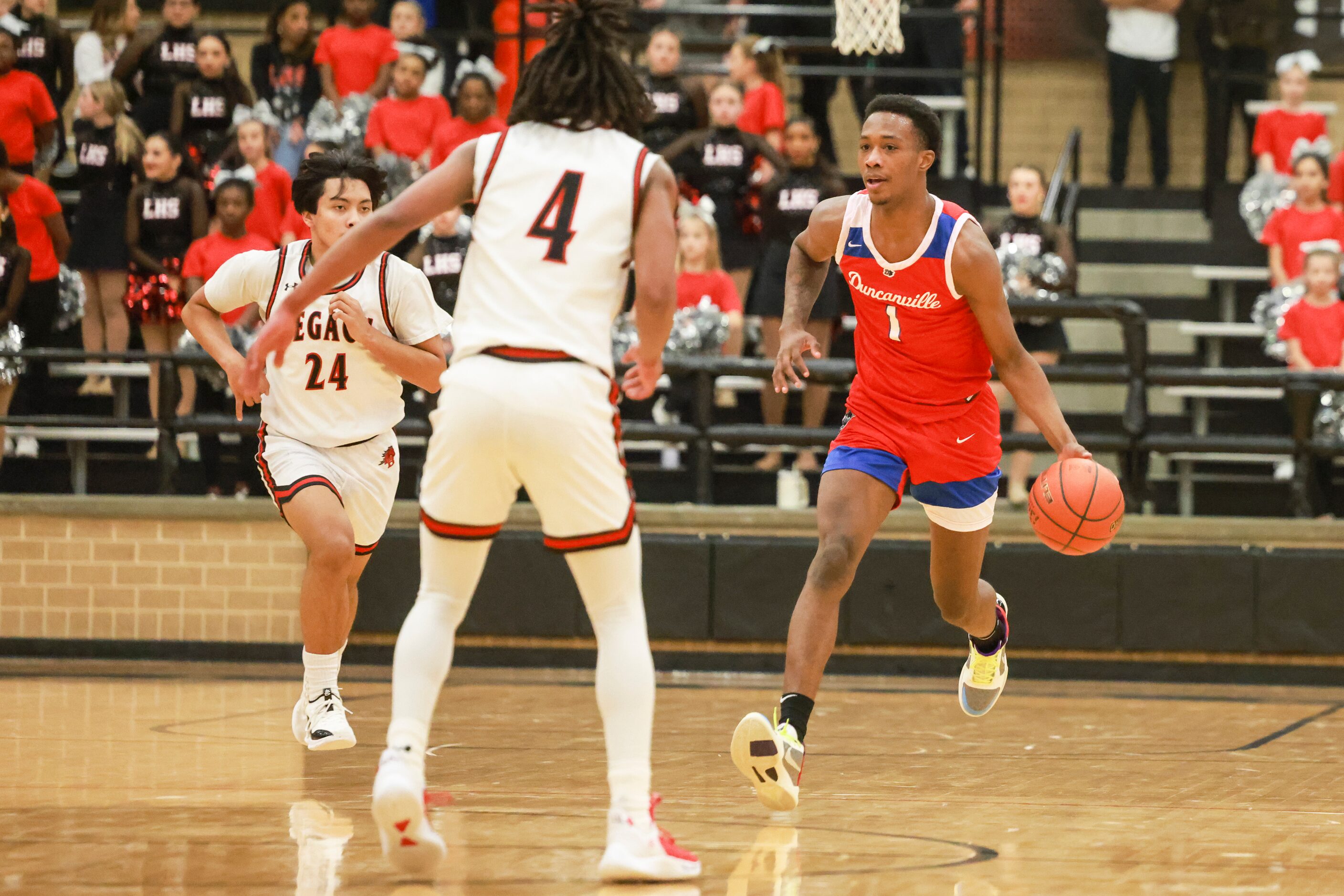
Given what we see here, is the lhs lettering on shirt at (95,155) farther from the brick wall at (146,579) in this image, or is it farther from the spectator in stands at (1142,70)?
the spectator in stands at (1142,70)

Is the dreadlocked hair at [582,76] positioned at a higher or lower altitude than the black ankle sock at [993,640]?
higher

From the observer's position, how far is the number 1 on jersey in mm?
5608

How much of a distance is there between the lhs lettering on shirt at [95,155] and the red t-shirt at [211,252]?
4.06ft

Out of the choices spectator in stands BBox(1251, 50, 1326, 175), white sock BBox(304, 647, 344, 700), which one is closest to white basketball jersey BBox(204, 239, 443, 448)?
white sock BBox(304, 647, 344, 700)

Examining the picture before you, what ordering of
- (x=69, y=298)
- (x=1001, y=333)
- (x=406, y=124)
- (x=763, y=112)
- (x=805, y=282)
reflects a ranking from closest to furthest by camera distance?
(x=1001, y=333)
(x=805, y=282)
(x=69, y=298)
(x=406, y=124)
(x=763, y=112)

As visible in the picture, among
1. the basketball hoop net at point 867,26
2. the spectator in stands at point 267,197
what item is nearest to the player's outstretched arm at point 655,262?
the spectator in stands at point 267,197

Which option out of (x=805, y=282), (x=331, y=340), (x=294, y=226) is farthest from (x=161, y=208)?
(x=805, y=282)

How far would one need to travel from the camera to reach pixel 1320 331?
10.1m

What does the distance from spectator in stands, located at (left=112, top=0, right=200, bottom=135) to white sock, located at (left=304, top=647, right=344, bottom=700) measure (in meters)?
6.95

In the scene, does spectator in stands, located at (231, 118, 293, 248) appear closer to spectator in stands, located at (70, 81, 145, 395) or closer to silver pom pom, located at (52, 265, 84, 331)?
→ spectator in stands, located at (70, 81, 145, 395)

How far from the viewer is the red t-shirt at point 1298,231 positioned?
10938 mm

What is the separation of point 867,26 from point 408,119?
10.4ft

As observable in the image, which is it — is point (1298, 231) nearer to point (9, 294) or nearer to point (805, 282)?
point (805, 282)

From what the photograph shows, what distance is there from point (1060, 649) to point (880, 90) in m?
4.74
